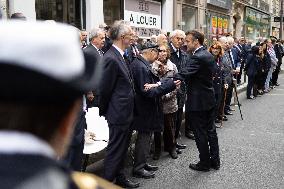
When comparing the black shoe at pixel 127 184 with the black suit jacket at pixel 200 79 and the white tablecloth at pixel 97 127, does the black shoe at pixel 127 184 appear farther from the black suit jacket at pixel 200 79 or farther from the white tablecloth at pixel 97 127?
the black suit jacket at pixel 200 79

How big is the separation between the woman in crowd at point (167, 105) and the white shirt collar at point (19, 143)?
474 centimetres

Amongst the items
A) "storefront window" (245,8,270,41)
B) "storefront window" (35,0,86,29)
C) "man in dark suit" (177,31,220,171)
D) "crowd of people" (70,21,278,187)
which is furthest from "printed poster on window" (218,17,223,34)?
"man in dark suit" (177,31,220,171)

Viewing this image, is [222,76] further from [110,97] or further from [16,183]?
[16,183]

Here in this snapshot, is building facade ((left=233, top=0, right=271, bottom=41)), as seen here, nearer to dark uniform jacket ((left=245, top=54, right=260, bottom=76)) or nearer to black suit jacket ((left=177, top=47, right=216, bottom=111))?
dark uniform jacket ((left=245, top=54, right=260, bottom=76))

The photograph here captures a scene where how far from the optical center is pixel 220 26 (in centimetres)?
2348

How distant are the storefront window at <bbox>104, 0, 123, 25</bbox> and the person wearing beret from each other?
11.8 m

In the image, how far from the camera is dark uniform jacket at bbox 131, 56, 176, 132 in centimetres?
478

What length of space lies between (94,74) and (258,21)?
114 feet

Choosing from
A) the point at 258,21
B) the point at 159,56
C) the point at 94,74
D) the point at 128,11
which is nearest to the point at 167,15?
the point at 128,11

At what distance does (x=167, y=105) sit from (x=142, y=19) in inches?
332

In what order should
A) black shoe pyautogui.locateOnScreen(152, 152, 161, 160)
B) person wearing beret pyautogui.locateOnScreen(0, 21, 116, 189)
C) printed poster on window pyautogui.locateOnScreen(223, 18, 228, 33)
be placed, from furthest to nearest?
printed poster on window pyautogui.locateOnScreen(223, 18, 228, 33) → black shoe pyautogui.locateOnScreen(152, 152, 161, 160) → person wearing beret pyautogui.locateOnScreen(0, 21, 116, 189)

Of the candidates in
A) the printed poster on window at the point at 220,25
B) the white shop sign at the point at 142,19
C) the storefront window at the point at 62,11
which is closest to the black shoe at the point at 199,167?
the storefront window at the point at 62,11

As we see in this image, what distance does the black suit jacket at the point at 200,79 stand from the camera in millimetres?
5043

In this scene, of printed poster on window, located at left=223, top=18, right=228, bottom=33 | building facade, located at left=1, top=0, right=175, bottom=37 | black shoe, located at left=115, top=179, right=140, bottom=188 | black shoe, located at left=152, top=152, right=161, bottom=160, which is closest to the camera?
black shoe, located at left=115, top=179, right=140, bottom=188
